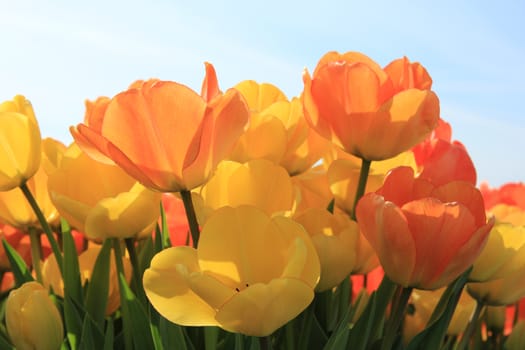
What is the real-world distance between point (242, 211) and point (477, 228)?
0.19 m

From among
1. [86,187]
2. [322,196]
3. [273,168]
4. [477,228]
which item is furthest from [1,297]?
[477,228]

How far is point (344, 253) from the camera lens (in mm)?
559

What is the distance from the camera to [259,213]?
19.2 inches

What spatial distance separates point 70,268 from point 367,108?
365 mm

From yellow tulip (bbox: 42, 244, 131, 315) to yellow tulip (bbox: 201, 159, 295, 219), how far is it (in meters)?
0.25

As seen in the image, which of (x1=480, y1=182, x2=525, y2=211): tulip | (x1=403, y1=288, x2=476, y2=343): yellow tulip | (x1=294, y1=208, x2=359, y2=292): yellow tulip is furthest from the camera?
(x1=480, y1=182, x2=525, y2=211): tulip

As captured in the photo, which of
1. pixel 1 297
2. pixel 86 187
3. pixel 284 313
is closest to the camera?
pixel 284 313

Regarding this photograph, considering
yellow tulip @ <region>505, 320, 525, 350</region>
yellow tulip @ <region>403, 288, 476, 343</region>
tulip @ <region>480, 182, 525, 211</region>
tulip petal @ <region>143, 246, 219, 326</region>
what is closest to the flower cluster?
tulip petal @ <region>143, 246, 219, 326</region>

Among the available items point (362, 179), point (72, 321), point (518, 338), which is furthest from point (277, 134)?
point (518, 338)

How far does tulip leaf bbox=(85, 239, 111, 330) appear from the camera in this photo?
752 millimetres

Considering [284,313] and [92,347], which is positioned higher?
[284,313]

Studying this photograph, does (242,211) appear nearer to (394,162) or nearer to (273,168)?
(273,168)

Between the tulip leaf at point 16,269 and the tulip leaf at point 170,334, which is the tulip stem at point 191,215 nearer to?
the tulip leaf at point 170,334

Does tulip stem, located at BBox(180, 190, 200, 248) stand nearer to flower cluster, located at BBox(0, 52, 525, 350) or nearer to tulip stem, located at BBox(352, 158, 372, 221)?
flower cluster, located at BBox(0, 52, 525, 350)
